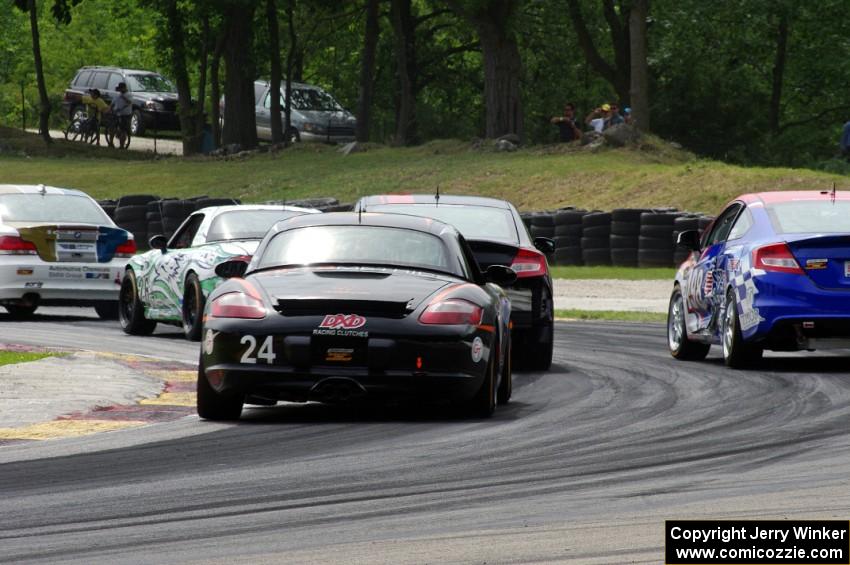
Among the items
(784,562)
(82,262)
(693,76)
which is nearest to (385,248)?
(784,562)

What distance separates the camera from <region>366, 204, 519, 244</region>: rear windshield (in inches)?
603

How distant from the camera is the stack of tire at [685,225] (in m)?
29.5

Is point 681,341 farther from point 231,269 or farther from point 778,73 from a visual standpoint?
point 778,73

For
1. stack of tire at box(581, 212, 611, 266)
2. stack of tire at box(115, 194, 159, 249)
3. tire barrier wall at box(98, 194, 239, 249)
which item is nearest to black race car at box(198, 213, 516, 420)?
stack of tire at box(581, 212, 611, 266)

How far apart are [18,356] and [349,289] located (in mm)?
5357

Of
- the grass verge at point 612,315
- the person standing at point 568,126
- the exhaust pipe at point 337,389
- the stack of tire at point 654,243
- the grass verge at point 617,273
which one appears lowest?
the grass verge at point 617,273

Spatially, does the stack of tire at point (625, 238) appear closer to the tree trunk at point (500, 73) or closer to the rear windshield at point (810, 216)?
the tree trunk at point (500, 73)

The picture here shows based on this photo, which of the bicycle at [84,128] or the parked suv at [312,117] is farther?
the bicycle at [84,128]

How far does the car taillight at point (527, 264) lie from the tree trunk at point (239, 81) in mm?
36408

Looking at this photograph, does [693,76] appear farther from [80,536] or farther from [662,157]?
[80,536]

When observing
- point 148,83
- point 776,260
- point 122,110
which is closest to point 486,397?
point 776,260

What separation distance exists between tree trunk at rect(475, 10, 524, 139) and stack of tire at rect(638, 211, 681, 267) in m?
14.4

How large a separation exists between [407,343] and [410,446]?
1.15 meters

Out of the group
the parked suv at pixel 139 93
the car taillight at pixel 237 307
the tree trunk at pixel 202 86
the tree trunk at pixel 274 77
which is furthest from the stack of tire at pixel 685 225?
the parked suv at pixel 139 93
